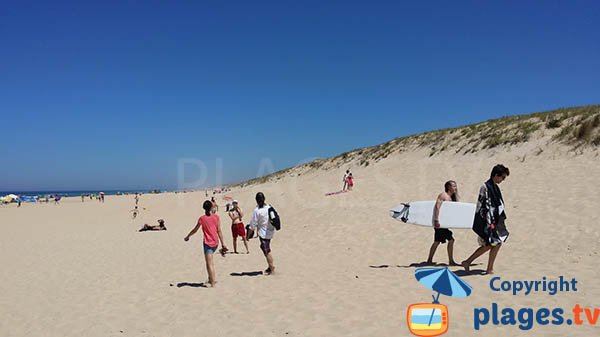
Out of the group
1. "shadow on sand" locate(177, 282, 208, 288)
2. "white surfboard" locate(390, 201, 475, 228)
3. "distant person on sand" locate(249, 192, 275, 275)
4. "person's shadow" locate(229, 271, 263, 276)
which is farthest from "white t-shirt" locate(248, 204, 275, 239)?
"white surfboard" locate(390, 201, 475, 228)

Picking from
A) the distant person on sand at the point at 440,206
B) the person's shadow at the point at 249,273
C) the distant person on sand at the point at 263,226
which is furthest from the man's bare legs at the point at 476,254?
the person's shadow at the point at 249,273

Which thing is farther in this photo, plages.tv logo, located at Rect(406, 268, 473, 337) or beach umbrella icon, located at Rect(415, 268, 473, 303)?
beach umbrella icon, located at Rect(415, 268, 473, 303)

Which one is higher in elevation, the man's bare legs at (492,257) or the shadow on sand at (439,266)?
the man's bare legs at (492,257)

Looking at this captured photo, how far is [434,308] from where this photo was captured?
5508 millimetres

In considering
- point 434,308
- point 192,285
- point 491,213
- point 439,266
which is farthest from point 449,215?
point 192,285

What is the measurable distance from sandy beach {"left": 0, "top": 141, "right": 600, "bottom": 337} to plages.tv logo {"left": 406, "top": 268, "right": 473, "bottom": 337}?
13 cm

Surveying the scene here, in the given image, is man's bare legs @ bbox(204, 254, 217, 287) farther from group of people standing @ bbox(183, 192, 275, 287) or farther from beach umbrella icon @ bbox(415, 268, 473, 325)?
beach umbrella icon @ bbox(415, 268, 473, 325)

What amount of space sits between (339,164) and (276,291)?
3637cm

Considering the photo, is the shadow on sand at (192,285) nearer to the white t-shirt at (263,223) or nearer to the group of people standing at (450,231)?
the group of people standing at (450,231)

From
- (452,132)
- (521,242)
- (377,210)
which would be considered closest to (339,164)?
(452,132)

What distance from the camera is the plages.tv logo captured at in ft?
16.5

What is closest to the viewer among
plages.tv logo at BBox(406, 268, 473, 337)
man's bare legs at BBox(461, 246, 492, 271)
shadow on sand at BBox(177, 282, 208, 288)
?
plages.tv logo at BBox(406, 268, 473, 337)

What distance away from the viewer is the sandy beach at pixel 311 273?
5684 mm

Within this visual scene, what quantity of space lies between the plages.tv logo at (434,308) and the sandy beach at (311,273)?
0.42 feet
